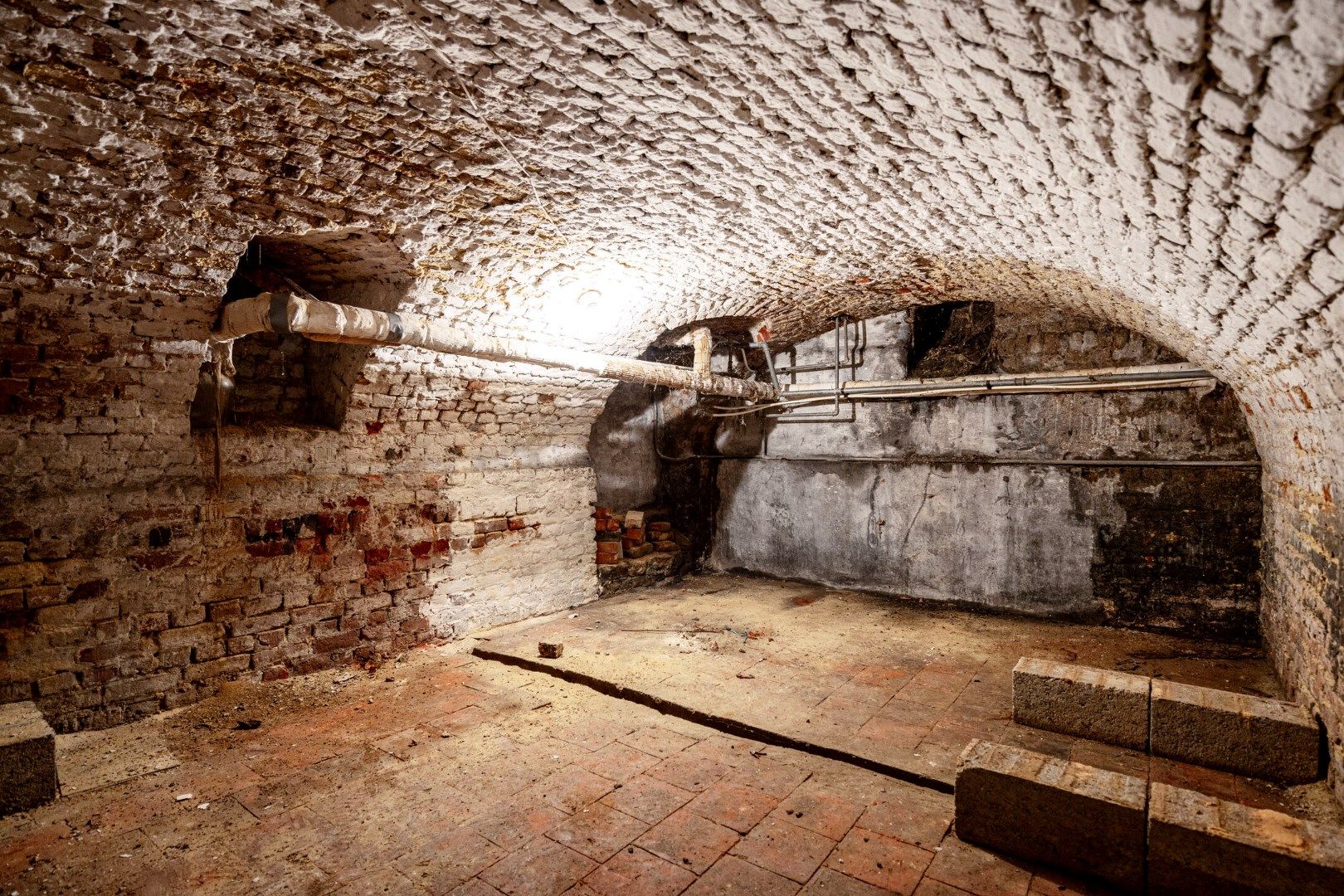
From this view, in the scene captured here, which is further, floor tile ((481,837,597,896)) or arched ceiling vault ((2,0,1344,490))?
floor tile ((481,837,597,896))

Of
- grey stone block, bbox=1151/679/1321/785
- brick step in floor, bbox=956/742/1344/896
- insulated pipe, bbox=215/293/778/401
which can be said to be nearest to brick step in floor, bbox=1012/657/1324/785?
grey stone block, bbox=1151/679/1321/785

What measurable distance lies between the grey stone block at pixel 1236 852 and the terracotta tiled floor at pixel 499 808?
1.00ft

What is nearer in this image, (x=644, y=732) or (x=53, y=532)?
(x=53, y=532)

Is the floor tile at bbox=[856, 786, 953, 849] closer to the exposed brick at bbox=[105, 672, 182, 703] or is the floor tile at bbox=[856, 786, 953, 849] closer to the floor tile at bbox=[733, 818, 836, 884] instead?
the floor tile at bbox=[733, 818, 836, 884]

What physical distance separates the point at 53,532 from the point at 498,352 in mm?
2387

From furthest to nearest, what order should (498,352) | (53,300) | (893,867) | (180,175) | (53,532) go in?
1. (498,352)
2. (53,532)
3. (53,300)
4. (180,175)
5. (893,867)

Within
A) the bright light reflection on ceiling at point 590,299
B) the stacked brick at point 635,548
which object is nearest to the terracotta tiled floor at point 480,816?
Answer: the bright light reflection on ceiling at point 590,299

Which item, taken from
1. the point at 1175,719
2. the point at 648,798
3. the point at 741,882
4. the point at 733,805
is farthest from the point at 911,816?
the point at 1175,719

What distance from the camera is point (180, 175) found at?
8.78ft

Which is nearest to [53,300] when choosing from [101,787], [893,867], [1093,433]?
[101,787]

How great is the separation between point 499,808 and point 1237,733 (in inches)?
135

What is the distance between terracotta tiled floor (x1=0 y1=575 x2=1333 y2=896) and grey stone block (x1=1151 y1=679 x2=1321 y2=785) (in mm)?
375

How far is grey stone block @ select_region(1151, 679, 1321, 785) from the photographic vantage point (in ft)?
9.75

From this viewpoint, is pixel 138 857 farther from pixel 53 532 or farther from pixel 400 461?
pixel 400 461
